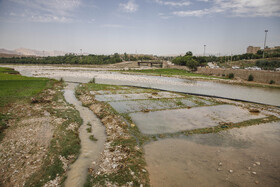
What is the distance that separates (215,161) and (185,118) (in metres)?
8.39

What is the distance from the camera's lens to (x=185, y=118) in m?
19.3

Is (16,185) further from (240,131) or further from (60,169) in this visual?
(240,131)

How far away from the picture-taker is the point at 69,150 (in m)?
11.0

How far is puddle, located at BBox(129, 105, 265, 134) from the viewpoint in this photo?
53.4 ft

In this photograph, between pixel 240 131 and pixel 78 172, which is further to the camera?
pixel 240 131

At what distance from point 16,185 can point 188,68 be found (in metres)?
99.1

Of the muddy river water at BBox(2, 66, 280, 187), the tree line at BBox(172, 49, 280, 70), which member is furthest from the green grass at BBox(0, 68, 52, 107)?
the tree line at BBox(172, 49, 280, 70)

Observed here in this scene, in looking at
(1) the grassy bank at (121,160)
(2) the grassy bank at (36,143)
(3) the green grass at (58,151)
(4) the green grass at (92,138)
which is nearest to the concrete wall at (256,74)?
(1) the grassy bank at (121,160)

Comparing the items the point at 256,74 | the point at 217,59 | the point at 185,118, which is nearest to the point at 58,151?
the point at 185,118

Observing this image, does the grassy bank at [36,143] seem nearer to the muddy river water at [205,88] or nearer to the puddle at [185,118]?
the puddle at [185,118]

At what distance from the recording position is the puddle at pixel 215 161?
30.4 feet

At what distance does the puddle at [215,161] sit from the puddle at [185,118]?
2.22 metres

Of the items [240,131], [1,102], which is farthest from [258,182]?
[1,102]

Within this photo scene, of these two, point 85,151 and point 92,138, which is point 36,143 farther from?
point 92,138
